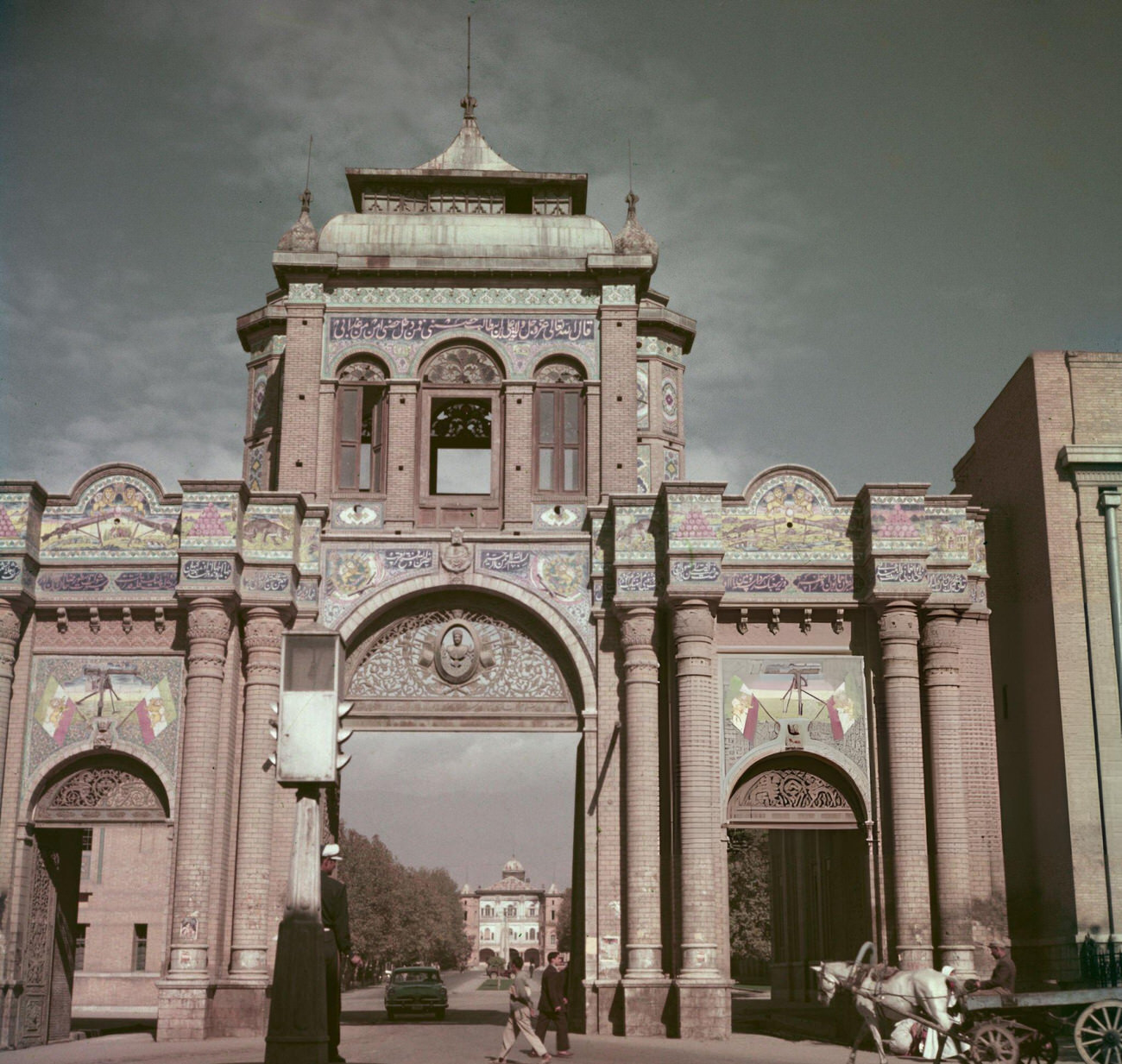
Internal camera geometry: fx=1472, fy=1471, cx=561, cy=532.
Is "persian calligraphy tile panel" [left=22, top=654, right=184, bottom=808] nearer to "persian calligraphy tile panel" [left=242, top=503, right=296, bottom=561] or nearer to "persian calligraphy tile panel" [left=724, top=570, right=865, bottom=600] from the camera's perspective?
"persian calligraphy tile panel" [left=242, top=503, right=296, bottom=561]

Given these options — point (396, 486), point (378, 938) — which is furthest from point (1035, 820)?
point (378, 938)

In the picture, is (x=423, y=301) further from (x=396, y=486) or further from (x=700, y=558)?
(x=700, y=558)

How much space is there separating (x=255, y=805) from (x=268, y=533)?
14.9 ft

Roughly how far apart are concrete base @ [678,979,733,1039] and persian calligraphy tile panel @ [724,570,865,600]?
6.47 meters

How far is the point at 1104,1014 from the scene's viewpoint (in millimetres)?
16656

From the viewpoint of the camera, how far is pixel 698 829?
77.1 feet

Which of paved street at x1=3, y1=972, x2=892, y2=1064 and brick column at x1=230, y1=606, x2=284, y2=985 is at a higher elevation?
brick column at x1=230, y1=606, x2=284, y2=985

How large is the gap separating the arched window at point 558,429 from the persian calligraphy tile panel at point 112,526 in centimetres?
664

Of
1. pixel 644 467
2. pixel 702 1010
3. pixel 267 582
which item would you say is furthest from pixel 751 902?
pixel 267 582

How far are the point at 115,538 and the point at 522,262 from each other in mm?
8884

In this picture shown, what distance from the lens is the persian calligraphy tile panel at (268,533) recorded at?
24.9 meters

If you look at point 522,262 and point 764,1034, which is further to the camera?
point 522,262

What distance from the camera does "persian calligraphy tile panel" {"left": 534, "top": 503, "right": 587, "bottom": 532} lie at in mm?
26391

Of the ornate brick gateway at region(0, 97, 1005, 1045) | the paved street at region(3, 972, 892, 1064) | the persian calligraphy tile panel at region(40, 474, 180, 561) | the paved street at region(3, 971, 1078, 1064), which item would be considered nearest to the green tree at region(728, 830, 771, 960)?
the paved street at region(3, 971, 1078, 1064)
